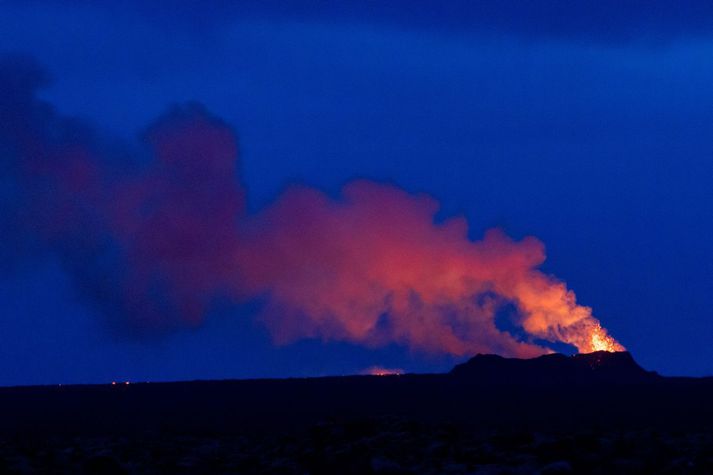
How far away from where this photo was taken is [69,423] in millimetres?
57625

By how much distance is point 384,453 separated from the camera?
1190 inches

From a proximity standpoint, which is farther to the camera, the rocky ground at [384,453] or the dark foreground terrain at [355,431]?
the dark foreground terrain at [355,431]

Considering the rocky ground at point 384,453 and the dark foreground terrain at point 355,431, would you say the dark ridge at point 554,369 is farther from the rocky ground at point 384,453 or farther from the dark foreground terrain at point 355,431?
the rocky ground at point 384,453

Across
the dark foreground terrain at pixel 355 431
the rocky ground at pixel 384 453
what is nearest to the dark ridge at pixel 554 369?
the dark foreground terrain at pixel 355 431

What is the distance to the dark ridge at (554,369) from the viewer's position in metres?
128

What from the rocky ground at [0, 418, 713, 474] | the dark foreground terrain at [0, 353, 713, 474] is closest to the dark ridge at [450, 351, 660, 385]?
the dark foreground terrain at [0, 353, 713, 474]

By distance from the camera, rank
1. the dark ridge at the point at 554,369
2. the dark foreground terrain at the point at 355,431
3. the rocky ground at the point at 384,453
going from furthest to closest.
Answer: the dark ridge at the point at 554,369
the dark foreground terrain at the point at 355,431
the rocky ground at the point at 384,453

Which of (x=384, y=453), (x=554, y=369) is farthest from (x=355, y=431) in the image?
(x=554, y=369)

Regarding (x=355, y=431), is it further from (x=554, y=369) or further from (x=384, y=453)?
(x=554, y=369)

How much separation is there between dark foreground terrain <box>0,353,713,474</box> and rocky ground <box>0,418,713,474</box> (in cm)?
6

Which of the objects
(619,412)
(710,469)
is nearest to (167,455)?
(710,469)

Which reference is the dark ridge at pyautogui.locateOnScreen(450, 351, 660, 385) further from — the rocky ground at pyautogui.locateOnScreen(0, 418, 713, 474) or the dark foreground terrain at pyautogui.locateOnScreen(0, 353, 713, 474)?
the rocky ground at pyautogui.locateOnScreen(0, 418, 713, 474)

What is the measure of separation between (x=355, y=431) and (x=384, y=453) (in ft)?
13.3

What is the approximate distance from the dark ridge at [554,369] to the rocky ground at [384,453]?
300 ft
